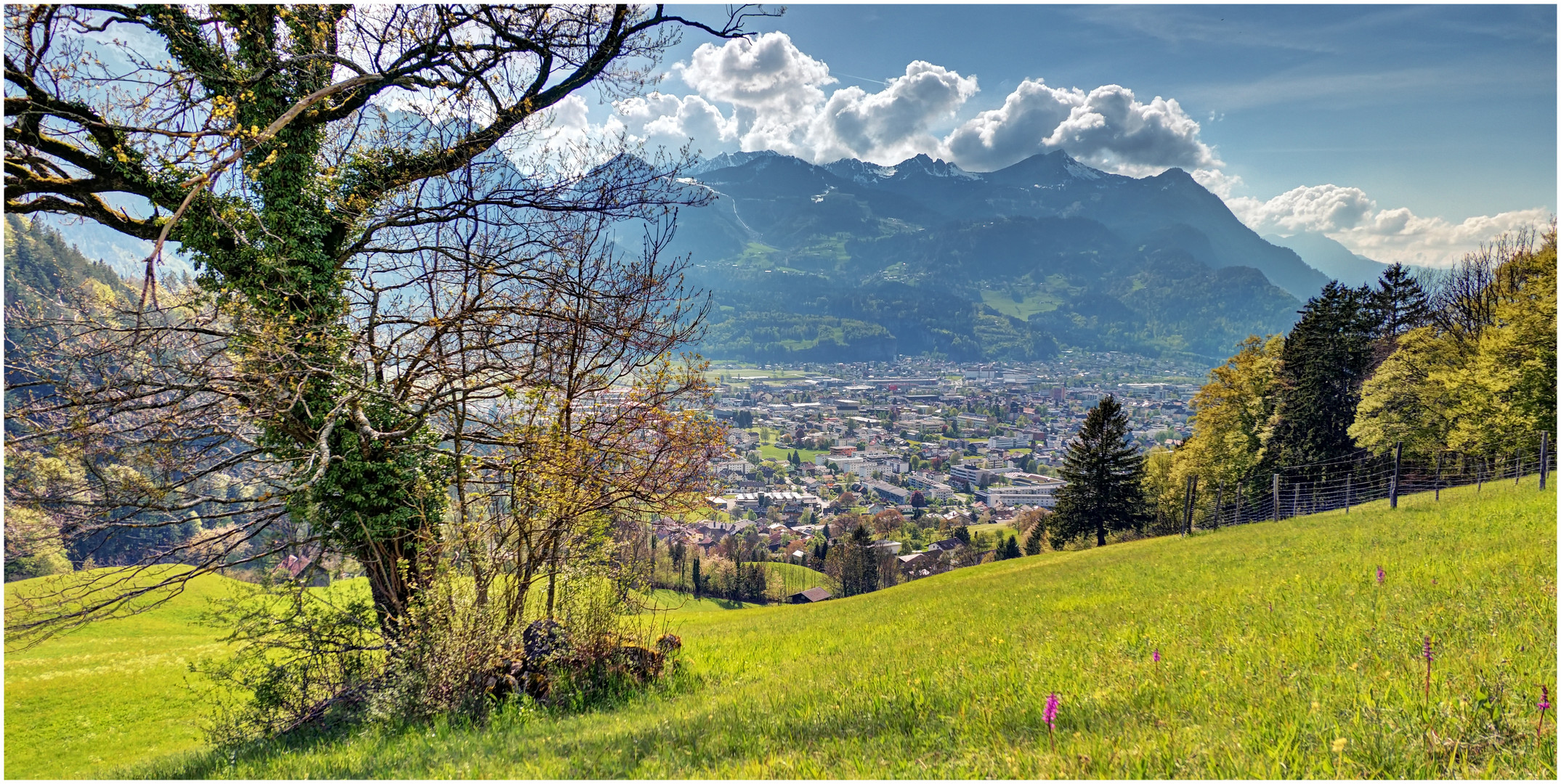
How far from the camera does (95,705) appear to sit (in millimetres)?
14211

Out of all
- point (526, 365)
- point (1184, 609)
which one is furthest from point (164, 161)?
point (1184, 609)

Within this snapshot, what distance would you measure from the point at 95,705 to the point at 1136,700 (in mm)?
21494

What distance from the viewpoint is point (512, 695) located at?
7254mm

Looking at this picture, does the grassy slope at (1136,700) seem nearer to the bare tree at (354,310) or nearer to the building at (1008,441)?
the bare tree at (354,310)

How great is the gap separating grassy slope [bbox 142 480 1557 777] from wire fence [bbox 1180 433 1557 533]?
19981 millimetres

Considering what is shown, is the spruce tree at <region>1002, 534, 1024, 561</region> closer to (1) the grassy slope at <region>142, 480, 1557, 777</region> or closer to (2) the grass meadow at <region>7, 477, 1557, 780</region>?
(2) the grass meadow at <region>7, 477, 1557, 780</region>

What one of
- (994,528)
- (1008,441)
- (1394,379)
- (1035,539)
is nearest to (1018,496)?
(994,528)

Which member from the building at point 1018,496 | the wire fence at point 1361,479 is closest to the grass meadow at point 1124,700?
the wire fence at point 1361,479

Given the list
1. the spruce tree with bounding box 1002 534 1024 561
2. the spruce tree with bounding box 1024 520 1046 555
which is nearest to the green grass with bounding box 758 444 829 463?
the spruce tree with bounding box 1002 534 1024 561

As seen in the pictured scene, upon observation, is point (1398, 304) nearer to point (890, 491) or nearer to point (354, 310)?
point (354, 310)

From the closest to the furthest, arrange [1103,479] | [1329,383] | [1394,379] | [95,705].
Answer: [95,705] → [1394,379] → [1329,383] → [1103,479]

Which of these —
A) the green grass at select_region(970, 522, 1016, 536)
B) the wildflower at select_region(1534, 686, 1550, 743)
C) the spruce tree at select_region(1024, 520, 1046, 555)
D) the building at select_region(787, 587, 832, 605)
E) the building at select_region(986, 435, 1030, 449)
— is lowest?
the building at select_region(787, 587, 832, 605)

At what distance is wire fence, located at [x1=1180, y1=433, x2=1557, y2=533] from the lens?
23.4 m

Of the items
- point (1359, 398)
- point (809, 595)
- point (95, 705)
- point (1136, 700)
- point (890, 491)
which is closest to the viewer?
point (1136, 700)
